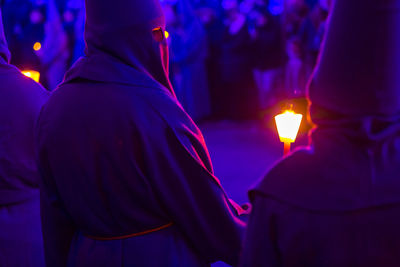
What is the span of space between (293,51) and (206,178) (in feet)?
22.4

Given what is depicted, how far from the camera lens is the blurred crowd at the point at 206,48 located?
9.38 m

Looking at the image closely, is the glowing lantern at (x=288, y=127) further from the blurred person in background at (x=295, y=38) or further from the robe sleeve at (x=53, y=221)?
the blurred person in background at (x=295, y=38)

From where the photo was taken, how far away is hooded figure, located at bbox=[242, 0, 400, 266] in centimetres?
120

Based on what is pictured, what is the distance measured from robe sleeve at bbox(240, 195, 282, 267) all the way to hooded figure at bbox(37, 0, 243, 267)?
1.85 ft

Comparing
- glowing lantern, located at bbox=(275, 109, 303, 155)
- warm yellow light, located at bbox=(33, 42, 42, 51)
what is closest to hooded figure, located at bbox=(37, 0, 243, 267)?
glowing lantern, located at bbox=(275, 109, 303, 155)

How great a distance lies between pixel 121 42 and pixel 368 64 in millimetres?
1077

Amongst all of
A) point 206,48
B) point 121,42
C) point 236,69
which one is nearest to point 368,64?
point 121,42

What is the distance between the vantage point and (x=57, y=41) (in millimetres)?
9914

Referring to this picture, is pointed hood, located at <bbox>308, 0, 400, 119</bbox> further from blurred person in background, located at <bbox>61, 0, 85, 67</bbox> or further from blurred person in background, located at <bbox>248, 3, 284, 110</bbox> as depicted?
blurred person in background, located at <bbox>61, 0, 85, 67</bbox>

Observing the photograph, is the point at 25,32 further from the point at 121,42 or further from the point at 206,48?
the point at 121,42

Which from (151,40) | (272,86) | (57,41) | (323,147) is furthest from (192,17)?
(323,147)

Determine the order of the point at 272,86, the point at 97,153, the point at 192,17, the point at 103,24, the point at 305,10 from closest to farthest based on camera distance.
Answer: the point at 97,153 → the point at 103,24 → the point at 305,10 → the point at 272,86 → the point at 192,17

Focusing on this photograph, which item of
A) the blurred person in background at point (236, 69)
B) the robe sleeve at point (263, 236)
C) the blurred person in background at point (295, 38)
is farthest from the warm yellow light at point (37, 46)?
the robe sleeve at point (263, 236)

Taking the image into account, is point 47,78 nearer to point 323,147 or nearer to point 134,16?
point 134,16
